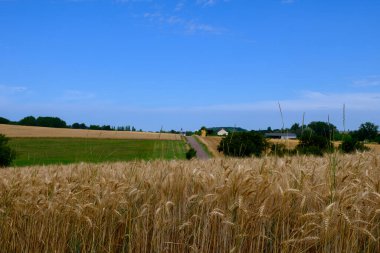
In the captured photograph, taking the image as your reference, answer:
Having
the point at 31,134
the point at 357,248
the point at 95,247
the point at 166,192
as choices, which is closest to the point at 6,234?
the point at 95,247

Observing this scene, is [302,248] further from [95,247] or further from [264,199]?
[95,247]

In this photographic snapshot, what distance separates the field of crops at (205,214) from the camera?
2.81 metres

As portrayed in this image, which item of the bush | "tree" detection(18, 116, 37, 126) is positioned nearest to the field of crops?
the bush

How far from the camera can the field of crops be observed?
2.81 m

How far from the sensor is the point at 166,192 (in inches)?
140

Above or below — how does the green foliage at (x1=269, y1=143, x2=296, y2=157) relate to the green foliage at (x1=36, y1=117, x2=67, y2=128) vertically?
below

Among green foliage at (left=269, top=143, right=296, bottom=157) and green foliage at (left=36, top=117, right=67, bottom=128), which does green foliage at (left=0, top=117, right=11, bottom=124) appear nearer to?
green foliage at (left=36, top=117, right=67, bottom=128)

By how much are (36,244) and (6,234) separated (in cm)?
41

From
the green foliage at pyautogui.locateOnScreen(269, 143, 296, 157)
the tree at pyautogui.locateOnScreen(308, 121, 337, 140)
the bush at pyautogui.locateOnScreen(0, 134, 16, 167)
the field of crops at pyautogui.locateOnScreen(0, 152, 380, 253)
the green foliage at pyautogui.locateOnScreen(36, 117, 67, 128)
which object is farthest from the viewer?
the green foliage at pyautogui.locateOnScreen(36, 117, 67, 128)

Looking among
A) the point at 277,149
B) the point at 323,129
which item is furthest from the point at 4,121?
the point at 323,129

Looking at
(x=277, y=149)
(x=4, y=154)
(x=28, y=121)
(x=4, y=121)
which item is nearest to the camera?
(x=277, y=149)

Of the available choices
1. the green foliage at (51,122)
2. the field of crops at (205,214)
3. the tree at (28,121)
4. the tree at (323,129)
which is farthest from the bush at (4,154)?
the green foliage at (51,122)

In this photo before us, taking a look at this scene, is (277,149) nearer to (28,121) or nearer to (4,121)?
(4,121)

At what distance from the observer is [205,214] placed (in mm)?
Result: 3141
